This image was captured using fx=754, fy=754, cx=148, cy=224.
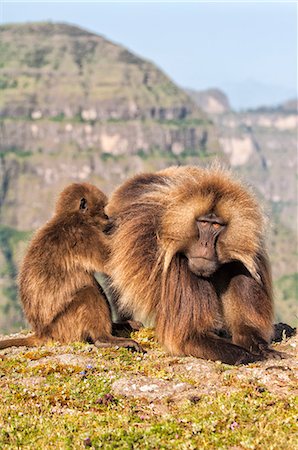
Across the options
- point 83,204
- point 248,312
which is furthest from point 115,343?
point 83,204

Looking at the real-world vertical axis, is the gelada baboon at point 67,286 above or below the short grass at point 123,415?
above

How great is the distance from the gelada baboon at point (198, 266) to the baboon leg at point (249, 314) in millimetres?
10

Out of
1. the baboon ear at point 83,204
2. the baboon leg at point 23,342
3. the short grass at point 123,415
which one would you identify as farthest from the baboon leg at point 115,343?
the baboon ear at point 83,204

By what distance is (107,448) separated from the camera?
5.39 meters

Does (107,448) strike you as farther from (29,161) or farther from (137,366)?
(29,161)

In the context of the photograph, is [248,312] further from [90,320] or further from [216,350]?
[90,320]

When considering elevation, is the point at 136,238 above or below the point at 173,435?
above

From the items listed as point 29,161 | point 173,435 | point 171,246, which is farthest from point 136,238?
point 29,161

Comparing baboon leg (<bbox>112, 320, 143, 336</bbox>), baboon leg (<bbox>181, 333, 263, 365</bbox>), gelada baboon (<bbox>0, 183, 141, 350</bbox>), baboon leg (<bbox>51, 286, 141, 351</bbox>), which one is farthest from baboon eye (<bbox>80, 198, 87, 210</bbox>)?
baboon leg (<bbox>181, 333, 263, 365</bbox>)

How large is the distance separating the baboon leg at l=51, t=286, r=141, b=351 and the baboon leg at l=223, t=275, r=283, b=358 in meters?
1.07

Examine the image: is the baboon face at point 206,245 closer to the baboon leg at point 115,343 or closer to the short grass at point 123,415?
the short grass at point 123,415

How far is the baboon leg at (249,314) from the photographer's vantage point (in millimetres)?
7754

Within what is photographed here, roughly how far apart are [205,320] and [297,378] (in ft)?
3.59

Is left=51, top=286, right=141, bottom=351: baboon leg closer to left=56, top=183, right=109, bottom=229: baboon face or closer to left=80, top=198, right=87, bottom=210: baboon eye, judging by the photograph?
left=56, top=183, right=109, bottom=229: baboon face
